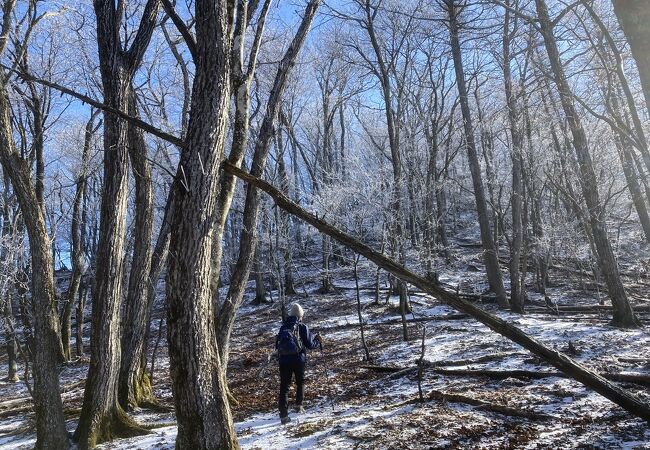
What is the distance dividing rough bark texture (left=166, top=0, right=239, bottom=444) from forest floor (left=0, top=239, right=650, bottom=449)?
192 centimetres

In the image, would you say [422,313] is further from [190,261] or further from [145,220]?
[190,261]

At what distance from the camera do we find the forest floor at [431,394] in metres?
4.67

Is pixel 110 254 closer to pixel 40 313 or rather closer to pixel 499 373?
pixel 40 313

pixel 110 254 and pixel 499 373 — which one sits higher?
pixel 110 254

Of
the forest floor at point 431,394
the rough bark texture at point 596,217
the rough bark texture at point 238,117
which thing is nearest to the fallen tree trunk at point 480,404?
the forest floor at point 431,394

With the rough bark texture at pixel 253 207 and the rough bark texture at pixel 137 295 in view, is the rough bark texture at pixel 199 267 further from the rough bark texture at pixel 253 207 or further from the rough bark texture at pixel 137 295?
the rough bark texture at pixel 137 295

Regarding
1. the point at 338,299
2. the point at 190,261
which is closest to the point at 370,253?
the point at 190,261

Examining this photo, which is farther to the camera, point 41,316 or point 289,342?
point 289,342

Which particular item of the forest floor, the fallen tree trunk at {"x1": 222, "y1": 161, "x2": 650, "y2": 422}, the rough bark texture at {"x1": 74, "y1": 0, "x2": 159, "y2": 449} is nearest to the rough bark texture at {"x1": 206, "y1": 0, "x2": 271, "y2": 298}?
the fallen tree trunk at {"x1": 222, "y1": 161, "x2": 650, "y2": 422}

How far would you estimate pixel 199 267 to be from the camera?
3.42 metres

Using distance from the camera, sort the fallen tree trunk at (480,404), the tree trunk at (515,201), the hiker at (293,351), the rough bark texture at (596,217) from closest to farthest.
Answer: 1. the fallen tree trunk at (480,404)
2. the hiker at (293,351)
3. the rough bark texture at (596,217)
4. the tree trunk at (515,201)

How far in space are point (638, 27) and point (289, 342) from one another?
17.2 feet

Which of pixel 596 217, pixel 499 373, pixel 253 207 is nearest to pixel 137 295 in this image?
pixel 253 207

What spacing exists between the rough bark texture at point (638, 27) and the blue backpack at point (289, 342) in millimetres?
4983
